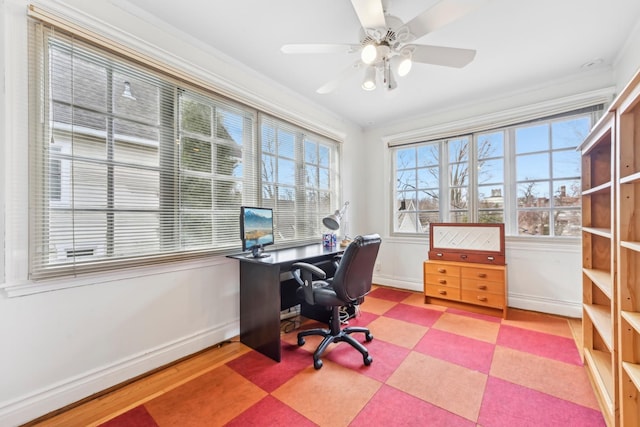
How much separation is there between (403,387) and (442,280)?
5.78 ft

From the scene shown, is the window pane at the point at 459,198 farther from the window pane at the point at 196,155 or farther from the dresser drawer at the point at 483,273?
the window pane at the point at 196,155

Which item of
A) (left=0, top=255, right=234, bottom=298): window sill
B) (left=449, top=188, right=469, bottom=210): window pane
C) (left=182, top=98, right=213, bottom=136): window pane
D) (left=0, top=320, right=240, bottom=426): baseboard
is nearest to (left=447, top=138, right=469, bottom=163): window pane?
(left=449, top=188, right=469, bottom=210): window pane

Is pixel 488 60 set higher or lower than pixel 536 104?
higher

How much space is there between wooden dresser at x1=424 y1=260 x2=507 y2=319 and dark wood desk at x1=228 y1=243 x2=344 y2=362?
5.31 feet

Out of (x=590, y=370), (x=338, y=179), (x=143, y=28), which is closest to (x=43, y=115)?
(x=143, y=28)

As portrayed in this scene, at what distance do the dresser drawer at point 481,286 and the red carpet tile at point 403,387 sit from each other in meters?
0.45

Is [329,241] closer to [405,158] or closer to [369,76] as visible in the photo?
[369,76]

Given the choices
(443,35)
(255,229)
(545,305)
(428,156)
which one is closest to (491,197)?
(428,156)

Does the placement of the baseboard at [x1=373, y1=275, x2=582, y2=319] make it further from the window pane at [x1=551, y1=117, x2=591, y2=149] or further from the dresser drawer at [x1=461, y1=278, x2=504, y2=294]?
the window pane at [x1=551, y1=117, x2=591, y2=149]

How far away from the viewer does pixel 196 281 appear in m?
2.19

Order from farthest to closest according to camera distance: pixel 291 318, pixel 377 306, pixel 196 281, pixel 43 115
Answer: pixel 377 306 < pixel 291 318 < pixel 196 281 < pixel 43 115

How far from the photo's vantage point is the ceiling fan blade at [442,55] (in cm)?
167

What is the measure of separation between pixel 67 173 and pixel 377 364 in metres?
2.37

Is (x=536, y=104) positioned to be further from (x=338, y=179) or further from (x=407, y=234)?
(x=338, y=179)
